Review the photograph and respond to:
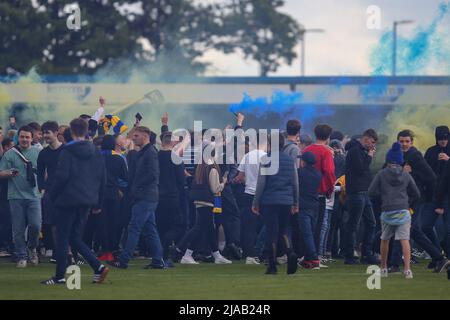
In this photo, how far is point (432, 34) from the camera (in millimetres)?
28844

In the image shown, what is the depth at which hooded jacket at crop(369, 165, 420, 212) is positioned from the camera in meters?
15.6

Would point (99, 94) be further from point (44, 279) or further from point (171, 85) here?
point (44, 279)

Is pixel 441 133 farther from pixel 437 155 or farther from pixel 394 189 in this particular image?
pixel 394 189

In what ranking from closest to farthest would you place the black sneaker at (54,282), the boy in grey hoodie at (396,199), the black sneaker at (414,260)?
the black sneaker at (54,282), the boy in grey hoodie at (396,199), the black sneaker at (414,260)

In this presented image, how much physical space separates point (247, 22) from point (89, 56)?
A: 1577cm

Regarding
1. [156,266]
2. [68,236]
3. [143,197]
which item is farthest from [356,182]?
[68,236]

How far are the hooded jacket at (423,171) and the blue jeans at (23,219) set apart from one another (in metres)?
5.16

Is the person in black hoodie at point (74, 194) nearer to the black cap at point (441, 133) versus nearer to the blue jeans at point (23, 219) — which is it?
the blue jeans at point (23, 219)

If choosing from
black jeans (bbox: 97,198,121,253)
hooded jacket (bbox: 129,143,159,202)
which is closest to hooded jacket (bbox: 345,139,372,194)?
hooded jacket (bbox: 129,143,159,202)

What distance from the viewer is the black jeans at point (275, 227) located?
15.9 metres

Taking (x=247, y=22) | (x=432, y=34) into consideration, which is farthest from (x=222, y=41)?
(x=432, y=34)

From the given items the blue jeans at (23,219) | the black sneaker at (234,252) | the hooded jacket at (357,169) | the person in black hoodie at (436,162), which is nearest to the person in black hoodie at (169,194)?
the black sneaker at (234,252)

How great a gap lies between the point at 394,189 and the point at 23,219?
17.4 feet
